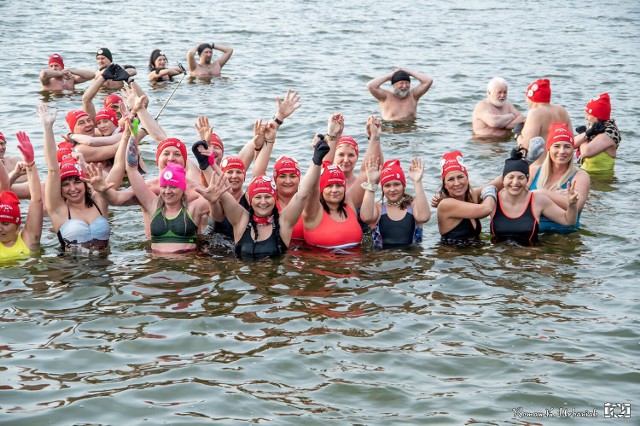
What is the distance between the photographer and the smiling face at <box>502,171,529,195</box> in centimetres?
1090

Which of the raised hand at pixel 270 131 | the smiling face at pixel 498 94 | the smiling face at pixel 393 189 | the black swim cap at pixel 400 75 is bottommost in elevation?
the smiling face at pixel 393 189

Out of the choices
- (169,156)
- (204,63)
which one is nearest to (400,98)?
(204,63)

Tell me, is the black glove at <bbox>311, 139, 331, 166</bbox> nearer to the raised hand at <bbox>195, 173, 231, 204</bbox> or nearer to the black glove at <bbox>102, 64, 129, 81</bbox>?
the raised hand at <bbox>195, 173, 231, 204</bbox>

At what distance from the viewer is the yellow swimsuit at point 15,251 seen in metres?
10.4

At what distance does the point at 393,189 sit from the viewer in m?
10.9

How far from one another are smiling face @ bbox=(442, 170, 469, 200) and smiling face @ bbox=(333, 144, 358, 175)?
A: 129 cm

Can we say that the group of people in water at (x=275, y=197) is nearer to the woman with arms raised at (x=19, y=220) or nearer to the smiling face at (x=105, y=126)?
the woman with arms raised at (x=19, y=220)

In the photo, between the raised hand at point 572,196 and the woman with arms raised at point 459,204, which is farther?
the raised hand at point 572,196

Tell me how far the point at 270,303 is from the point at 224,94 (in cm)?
1159

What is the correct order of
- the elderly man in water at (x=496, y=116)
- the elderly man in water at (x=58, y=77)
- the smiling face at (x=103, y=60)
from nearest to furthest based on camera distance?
the elderly man in water at (x=496, y=116) < the smiling face at (x=103, y=60) < the elderly man in water at (x=58, y=77)

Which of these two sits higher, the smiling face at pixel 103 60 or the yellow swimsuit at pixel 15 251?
the smiling face at pixel 103 60

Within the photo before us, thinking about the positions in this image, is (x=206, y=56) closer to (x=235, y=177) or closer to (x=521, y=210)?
(x=235, y=177)

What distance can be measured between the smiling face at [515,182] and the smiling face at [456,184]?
1.72 ft

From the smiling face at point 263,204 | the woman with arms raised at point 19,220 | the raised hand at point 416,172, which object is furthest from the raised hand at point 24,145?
the raised hand at point 416,172
